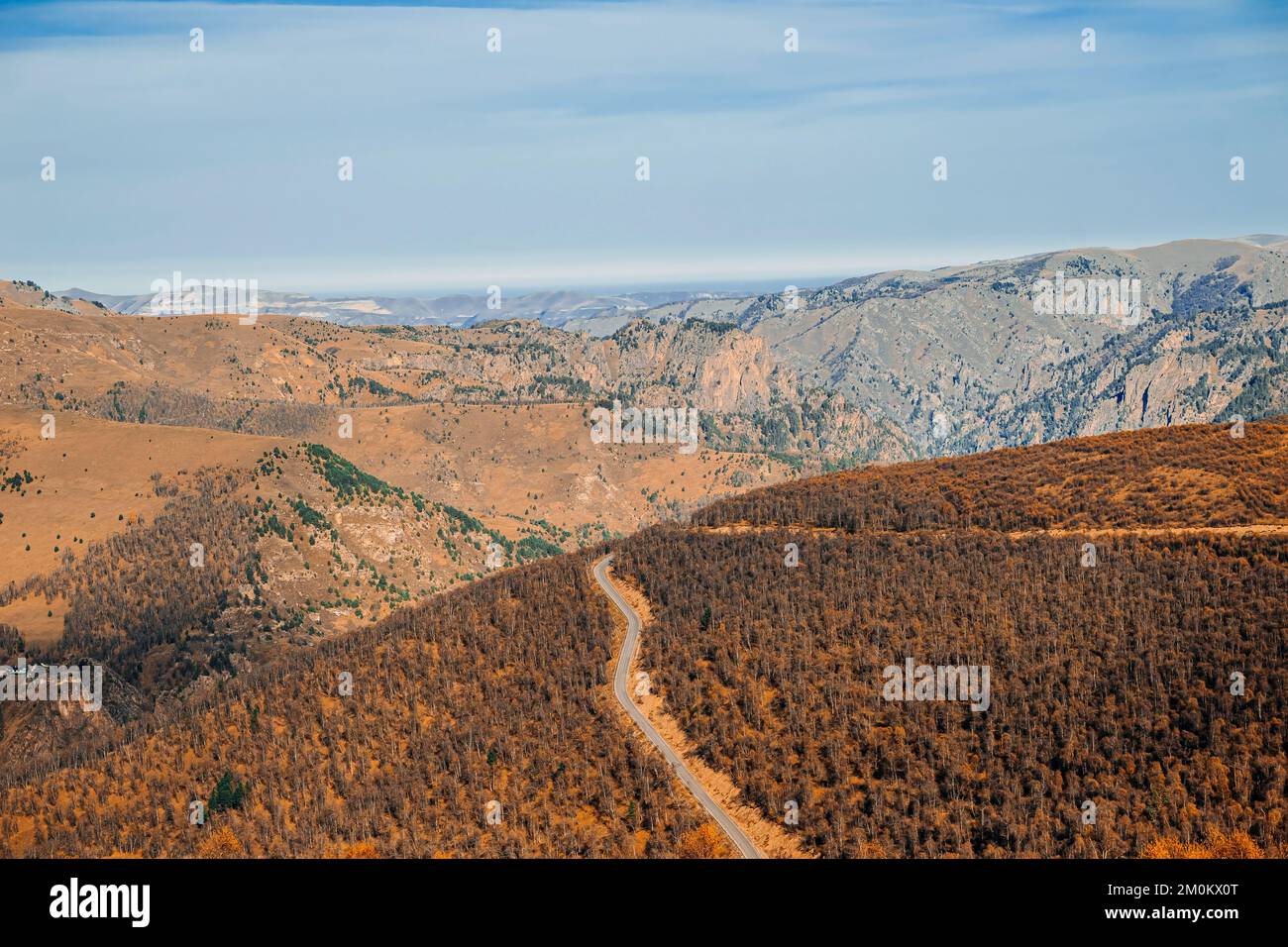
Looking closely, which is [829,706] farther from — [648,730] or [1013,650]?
[1013,650]

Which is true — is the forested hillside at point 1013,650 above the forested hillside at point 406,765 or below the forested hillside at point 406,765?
above

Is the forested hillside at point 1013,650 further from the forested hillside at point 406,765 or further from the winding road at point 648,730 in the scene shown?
the forested hillside at point 406,765

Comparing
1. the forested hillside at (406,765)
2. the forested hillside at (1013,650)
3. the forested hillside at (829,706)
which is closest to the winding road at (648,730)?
the forested hillside at (406,765)

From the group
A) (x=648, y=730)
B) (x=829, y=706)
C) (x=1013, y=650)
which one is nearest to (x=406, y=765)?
(x=648, y=730)

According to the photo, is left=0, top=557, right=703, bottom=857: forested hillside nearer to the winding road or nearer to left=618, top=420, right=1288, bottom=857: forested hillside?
the winding road

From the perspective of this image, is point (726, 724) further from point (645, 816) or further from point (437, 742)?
point (437, 742)

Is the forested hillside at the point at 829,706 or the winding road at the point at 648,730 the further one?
the winding road at the point at 648,730

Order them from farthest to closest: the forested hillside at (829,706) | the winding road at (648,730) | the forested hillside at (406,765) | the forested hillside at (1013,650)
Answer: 1. the forested hillside at (406,765)
2. the winding road at (648,730)
3. the forested hillside at (829,706)
4. the forested hillside at (1013,650)

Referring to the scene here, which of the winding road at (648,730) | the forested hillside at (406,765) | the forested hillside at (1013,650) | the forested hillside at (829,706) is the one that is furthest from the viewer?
the forested hillside at (406,765)

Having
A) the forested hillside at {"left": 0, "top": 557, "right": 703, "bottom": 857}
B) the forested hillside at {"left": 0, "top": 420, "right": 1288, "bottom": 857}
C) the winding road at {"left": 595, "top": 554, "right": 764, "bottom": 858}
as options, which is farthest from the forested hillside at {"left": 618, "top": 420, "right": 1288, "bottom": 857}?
the forested hillside at {"left": 0, "top": 557, "right": 703, "bottom": 857}
